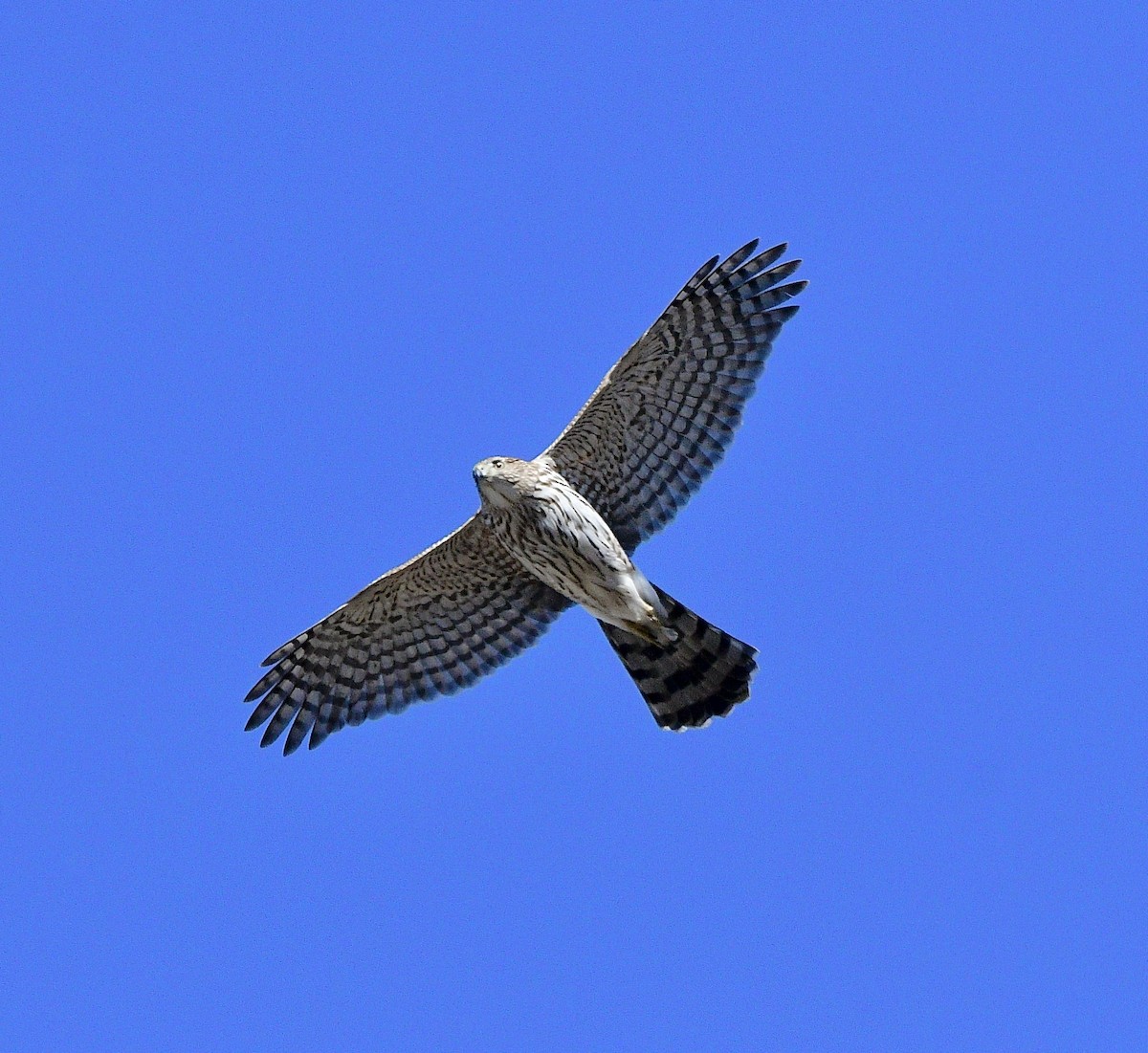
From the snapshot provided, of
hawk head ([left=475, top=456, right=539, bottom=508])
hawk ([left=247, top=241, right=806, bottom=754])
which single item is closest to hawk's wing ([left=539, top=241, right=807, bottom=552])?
hawk ([left=247, top=241, right=806, bottom=754])

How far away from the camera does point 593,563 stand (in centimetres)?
1559

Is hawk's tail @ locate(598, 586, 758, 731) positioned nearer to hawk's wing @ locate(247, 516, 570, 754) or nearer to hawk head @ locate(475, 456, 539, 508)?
hawk's wing @ locate(247, 516, 570, 754)

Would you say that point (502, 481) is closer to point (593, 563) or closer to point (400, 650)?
point (593, 563)

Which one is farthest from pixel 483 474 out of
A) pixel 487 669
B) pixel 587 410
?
pixel 487 669

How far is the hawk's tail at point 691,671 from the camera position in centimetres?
1659

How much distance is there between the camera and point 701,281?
52.8ft

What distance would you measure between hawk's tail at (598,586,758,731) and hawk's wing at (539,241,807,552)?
92 cm

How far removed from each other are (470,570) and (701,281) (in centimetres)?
319

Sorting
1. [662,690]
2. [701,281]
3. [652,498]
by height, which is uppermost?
[701,281]

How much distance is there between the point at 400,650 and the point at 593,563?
7.80 feet

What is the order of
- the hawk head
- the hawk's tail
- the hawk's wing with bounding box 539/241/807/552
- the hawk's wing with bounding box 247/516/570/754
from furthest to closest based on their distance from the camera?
the hawk's wing with bounding box 247/516/570/754 < the hawk's tail < the hawk's wing with bounding box 539/241/807/552 < the hawk head

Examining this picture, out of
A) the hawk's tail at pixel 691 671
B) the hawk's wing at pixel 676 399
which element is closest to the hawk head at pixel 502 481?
the hawk's wing at pixel 676 399

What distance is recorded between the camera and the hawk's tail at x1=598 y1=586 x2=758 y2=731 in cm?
1659

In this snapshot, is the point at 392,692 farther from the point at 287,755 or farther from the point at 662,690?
the point at 662,690
